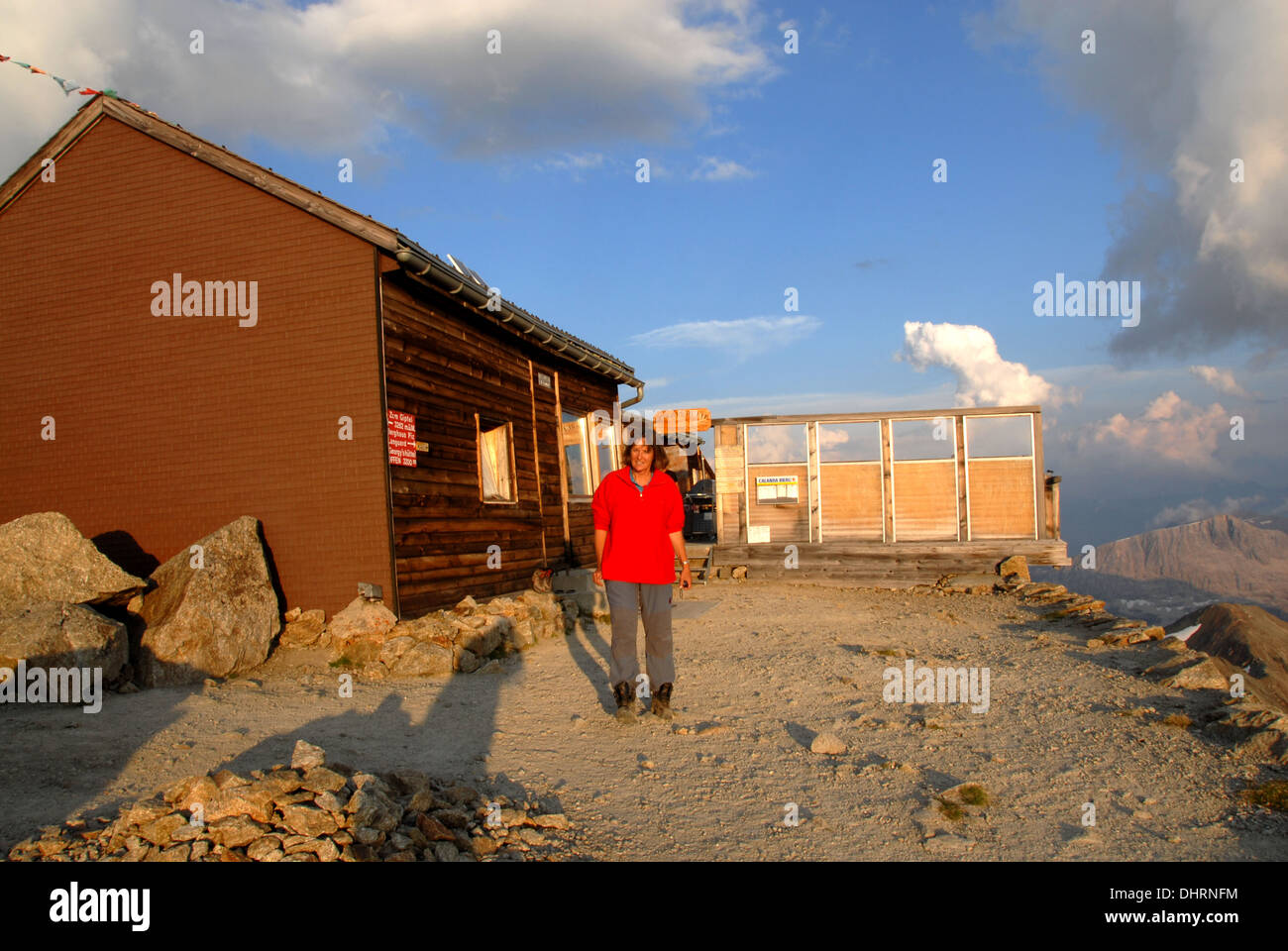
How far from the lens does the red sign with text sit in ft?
30.2

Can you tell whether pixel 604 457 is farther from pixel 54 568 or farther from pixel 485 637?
pixel 54 568

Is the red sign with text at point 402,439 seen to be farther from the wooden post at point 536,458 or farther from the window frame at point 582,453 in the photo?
the window frame at point 582,453

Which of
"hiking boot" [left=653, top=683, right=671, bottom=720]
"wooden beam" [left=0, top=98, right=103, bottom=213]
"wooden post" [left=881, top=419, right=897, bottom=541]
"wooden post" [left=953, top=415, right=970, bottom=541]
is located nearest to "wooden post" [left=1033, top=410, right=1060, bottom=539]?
"wooden post" [left=953, top=415, right=970, bottom=541]

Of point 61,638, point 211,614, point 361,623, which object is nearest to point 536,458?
point 361,623

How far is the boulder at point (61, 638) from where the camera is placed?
6633mm

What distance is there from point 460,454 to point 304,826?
7.34m

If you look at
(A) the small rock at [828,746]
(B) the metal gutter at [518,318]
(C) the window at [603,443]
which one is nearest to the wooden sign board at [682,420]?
(B) the metal gutter at [518,318]

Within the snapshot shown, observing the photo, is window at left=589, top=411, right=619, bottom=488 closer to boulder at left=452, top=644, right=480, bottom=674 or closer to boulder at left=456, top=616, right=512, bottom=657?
boulder at left=456, top=616, right=512, bottom=657

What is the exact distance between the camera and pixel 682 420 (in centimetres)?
2111

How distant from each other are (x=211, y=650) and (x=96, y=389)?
4.52 metres

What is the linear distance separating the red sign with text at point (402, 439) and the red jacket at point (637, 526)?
3.86m

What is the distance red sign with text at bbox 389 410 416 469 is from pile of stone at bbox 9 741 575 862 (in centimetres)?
523
